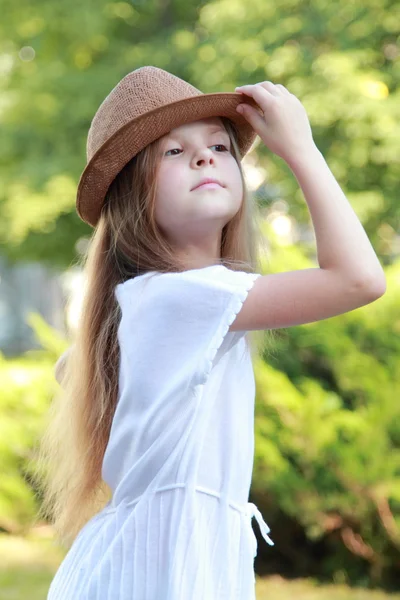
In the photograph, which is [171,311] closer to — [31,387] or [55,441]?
[55,441]

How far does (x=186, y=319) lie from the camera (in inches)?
67.1

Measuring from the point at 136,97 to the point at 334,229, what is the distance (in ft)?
1.84

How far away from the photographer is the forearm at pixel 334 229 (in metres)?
1.65

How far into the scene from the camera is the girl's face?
6.17 ft

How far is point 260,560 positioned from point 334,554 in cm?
47


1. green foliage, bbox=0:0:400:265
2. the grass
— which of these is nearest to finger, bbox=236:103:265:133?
the grass

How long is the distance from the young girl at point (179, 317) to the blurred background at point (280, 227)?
1.29 feet

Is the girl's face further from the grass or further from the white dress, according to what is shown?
the grass

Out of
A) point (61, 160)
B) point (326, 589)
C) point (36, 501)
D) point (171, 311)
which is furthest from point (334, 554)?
point (61, 160)

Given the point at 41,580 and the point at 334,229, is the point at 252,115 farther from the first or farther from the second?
the point at 41,580

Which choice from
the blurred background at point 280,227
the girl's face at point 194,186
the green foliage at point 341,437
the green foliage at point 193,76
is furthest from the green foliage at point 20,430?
the green foliage at point 193,76

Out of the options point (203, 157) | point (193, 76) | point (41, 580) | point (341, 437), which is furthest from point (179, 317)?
point (193, 76)

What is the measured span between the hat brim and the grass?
9.59ft

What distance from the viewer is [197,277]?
1.71 meters
